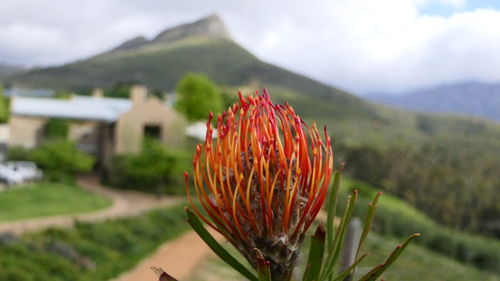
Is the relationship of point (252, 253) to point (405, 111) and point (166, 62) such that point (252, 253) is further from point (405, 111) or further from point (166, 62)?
point (166, 62)

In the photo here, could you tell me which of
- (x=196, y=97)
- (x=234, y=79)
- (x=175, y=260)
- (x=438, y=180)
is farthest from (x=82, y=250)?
(x=234, y=79)

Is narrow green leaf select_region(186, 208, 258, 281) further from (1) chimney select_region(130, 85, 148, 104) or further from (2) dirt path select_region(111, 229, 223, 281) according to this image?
(1) chimney select_region(130, 85, 148, 104)

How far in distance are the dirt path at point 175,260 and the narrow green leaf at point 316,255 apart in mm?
8231

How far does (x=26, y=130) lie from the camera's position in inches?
1071

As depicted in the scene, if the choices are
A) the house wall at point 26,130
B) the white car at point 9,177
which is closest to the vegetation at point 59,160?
the white car at point 9,177

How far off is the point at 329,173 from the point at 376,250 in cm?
1388

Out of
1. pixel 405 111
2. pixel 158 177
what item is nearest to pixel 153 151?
pixel 158 177

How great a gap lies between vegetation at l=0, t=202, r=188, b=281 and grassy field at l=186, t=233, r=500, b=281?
1.46 meters

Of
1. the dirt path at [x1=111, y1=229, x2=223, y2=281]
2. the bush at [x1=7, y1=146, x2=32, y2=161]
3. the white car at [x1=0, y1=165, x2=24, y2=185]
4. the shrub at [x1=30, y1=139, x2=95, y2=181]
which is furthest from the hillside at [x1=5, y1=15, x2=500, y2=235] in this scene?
the bush at [x1=7, y1=146, x2=32, y2=161]

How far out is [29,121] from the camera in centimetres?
2717

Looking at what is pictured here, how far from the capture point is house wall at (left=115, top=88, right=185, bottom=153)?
25.7 m

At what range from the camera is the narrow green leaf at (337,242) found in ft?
2.49

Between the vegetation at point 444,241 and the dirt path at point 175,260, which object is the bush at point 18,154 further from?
the vegetation at point 444,241

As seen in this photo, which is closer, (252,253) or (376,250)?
(252,253)
